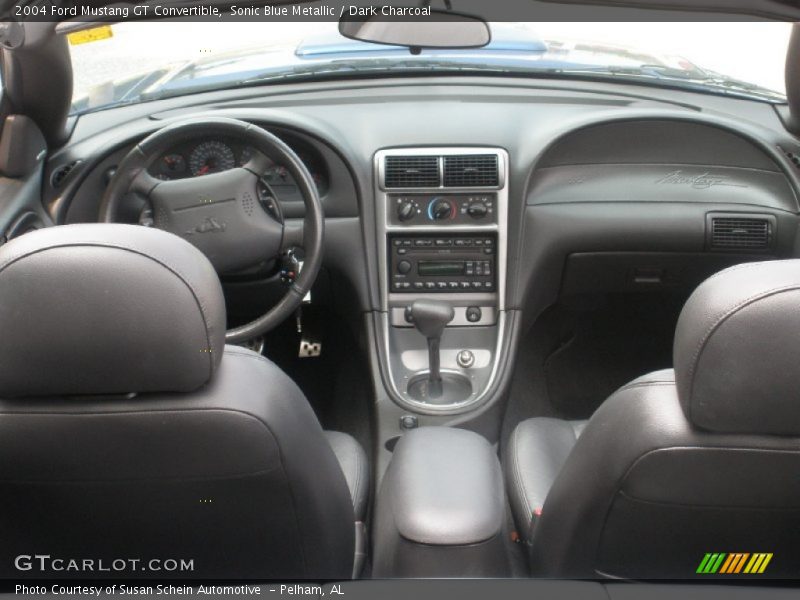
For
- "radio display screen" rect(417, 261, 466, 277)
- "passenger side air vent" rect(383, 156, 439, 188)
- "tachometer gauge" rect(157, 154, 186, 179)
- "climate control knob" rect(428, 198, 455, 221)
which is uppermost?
"tachometer gauge" rect(157, 154, 186, 179)

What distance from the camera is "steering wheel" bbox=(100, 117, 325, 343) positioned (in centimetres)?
260

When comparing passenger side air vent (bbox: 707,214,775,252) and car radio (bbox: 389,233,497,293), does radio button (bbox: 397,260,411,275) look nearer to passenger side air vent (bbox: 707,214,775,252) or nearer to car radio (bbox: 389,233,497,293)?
car radio (bbox: 389,233,497,293)

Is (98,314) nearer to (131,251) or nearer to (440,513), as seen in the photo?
(131,251)

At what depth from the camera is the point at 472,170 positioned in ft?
10.4

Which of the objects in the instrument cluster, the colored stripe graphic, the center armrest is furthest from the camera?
the instrument cluster

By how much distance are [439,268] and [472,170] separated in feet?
1.27

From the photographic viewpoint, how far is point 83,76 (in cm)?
336

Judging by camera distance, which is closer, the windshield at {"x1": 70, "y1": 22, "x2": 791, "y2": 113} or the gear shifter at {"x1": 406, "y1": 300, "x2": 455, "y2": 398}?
the gear shifter at {"x1": 406, "y1": 300, "x2": 455, "y2": 398}

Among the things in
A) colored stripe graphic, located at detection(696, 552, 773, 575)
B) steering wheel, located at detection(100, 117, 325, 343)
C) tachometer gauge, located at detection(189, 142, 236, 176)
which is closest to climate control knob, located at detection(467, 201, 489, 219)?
steering wheel, located at detection(100, 117, 325, 343)

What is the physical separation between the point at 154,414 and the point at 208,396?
8 centimetres

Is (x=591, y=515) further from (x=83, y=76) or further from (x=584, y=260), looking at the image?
(x=83, y=76)

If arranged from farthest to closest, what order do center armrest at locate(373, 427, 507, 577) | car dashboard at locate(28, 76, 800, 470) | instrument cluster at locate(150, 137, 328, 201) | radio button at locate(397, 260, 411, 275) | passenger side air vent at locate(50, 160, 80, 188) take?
radio button at locate(397, 260, 411, 275), car dashboard at locate(28, 76, 800, 470), passenger side air vent at locate(50, 160, 80, 188), instrument cluster at locate(150, 137, 328, 201), center armrest at locate(373, 427, 507, 577)

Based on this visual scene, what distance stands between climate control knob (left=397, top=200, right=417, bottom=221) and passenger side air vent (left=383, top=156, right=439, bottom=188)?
0.22 ft

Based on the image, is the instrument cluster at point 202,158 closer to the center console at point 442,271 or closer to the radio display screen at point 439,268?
the center console at point 442,271
